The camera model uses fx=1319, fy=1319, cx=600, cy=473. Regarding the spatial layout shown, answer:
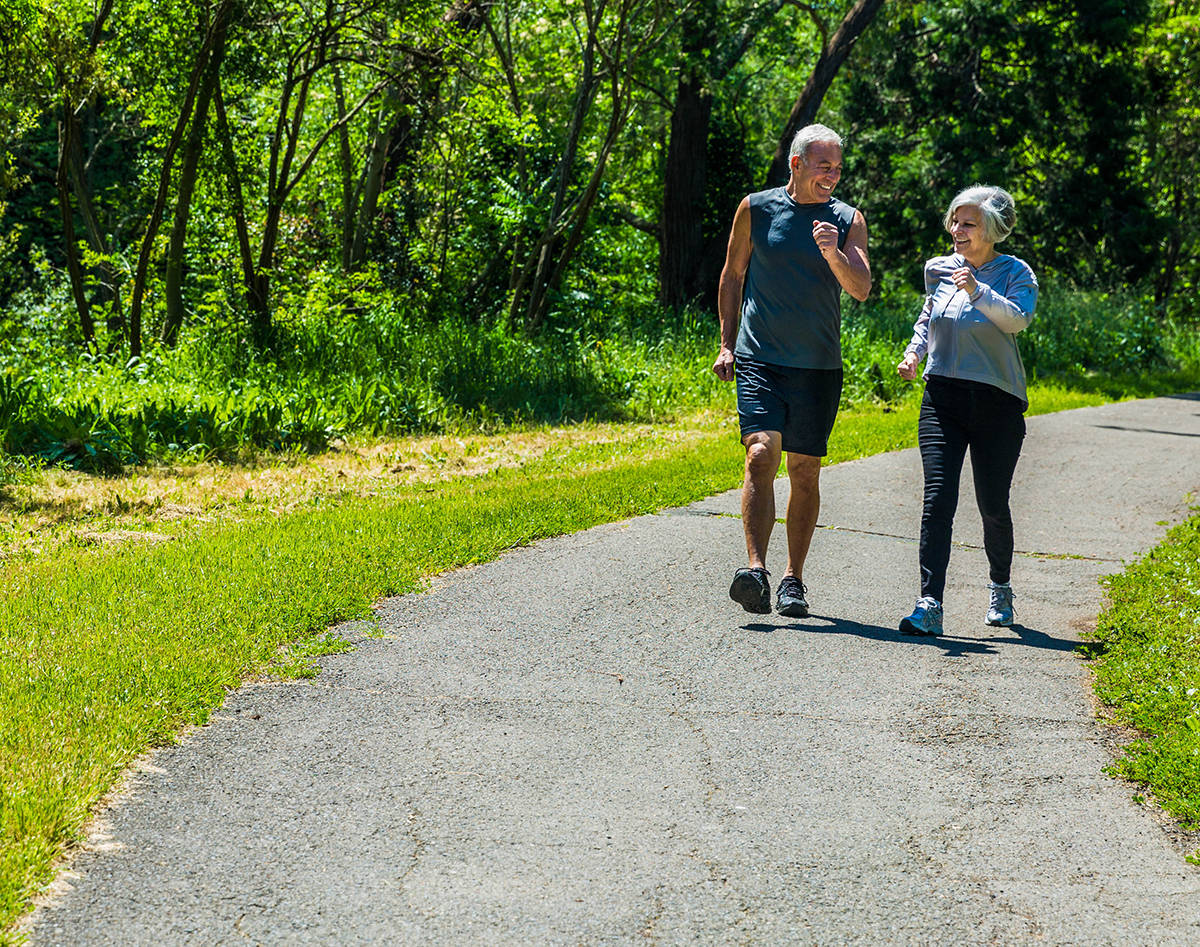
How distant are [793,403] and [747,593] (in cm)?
84

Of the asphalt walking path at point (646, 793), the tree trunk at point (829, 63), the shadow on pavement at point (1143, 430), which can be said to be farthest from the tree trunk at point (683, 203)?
the asphalt walking path at point (646, 793)

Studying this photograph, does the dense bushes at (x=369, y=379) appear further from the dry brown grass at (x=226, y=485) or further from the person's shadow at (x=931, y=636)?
the person's shadow at (x=931, y=636)

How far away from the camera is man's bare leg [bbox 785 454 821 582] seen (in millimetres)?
5812

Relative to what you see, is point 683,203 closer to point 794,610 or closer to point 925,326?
point 925,326

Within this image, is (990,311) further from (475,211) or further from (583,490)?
(475,211)

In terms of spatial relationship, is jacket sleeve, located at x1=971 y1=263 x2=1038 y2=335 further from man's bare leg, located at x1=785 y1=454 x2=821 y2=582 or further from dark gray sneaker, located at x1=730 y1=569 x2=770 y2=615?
dark gray sneaker, located at x1=730 y1=569 x2=770 y2=615

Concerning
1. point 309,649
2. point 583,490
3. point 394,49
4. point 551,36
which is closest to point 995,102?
point 551,36

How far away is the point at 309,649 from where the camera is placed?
508 centimetres

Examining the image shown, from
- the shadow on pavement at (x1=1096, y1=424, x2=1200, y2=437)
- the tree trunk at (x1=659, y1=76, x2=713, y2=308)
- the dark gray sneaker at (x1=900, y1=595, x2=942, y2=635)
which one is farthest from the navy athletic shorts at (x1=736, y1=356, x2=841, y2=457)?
the tree trunk at (x1=659, y1=76, x2=713, y2=308)

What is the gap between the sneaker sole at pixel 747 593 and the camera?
5680 mm

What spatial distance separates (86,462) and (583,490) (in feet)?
11.2

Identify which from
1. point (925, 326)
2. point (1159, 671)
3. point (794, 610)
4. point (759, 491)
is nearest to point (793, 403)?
point (759, 491)

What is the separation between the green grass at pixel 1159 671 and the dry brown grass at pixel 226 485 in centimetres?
481

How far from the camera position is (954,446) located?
5.60 meters
